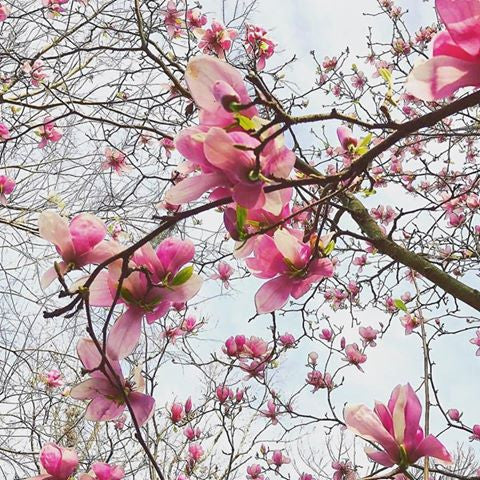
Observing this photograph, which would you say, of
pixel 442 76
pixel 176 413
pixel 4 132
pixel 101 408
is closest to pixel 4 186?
pixel 4 132

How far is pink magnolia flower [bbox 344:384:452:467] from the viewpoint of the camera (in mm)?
734

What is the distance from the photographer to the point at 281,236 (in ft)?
2.45

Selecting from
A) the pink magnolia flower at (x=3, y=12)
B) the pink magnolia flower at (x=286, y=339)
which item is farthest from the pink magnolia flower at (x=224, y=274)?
the pink magnolia flower at (x=3, y=12)

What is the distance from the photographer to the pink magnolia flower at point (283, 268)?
0.77 m

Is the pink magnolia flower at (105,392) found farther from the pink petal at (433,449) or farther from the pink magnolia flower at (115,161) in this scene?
the pink magnolia flower at (115,161)

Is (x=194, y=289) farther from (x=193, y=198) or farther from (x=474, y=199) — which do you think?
(x=474, y=199)

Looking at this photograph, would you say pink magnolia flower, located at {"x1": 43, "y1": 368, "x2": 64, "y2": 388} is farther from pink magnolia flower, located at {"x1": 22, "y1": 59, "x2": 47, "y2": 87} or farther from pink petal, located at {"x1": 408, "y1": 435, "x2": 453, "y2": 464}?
pink petal, located at {"x1": 408, "y1": 435, "x2": 453, "y2": 464}

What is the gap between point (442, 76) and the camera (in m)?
0.55

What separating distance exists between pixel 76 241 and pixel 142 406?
272 millimetres

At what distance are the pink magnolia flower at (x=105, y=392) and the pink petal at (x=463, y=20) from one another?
23.2 inches

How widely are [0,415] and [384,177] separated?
2.81 meters

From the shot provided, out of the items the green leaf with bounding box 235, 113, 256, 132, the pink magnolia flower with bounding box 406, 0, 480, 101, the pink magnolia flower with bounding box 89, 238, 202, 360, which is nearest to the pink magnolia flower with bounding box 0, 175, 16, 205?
the pink magnolia flower with bounding box 89, 238, 202, 360

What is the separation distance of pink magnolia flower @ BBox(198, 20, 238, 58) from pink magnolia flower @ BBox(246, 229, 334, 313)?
5.03 ft

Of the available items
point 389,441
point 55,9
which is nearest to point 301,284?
point 389,441
